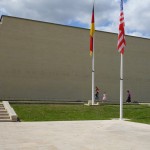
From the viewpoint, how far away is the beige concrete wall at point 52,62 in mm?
33625

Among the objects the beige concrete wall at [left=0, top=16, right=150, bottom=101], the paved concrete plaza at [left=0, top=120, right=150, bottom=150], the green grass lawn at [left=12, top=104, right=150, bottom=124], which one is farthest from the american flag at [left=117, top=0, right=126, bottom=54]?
the beige concrete wall at [left=0, top=16, right=150, bottom=101]

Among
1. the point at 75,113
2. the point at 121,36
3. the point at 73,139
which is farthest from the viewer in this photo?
the point at 75,113

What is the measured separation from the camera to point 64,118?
20781 mm

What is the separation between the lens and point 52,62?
3575 cm

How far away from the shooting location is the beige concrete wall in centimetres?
3362

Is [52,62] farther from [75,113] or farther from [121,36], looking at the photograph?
[121,36]

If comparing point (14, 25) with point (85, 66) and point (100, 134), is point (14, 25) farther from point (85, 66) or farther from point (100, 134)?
point (100, 134)

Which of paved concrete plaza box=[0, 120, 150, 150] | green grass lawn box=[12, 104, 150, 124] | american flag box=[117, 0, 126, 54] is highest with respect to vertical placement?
american flag box=[117, 0, 126, 54]

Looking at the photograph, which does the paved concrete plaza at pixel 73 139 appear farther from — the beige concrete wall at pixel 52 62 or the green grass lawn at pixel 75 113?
the beige concrete wall at pixel 52 62

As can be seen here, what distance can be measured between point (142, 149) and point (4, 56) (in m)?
24.8

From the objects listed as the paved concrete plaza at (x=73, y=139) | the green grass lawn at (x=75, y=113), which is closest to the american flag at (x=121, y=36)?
the green grass lawn at (x=75, y=113)

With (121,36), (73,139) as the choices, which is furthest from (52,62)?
(73,139)

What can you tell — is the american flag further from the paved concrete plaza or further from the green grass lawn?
the paved concrete plaza

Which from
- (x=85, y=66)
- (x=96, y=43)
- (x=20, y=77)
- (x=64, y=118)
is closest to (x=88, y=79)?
(x=85, y=66)
